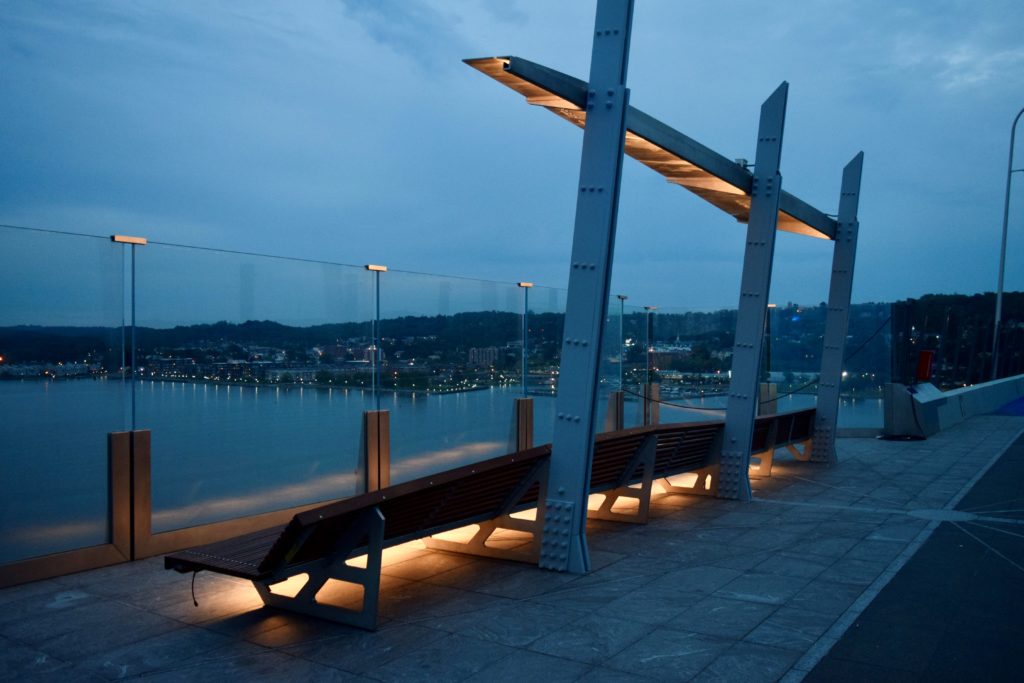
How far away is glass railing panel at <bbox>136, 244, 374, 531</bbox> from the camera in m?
7.28

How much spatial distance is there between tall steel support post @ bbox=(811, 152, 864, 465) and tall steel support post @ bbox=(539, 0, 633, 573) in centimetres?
773

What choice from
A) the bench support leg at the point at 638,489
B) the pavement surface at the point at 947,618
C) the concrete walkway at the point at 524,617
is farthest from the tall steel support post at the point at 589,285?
the pavement surface at the point at 947,618

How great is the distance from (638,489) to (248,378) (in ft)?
13.3

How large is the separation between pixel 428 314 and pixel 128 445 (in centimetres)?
394

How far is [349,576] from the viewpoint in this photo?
511 cm

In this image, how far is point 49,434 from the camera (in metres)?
6.47

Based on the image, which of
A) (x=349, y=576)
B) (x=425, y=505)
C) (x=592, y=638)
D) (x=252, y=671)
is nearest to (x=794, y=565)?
Answer: (x=592, y=638)

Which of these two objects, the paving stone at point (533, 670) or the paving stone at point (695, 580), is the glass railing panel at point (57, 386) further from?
the paving stone at point (695, 580)

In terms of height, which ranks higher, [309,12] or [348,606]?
[309,12]

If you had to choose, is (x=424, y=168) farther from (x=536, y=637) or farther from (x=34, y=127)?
(x=536, y=637)

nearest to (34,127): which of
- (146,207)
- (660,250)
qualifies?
(146,207)

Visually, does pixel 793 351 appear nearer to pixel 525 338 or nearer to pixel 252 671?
pixel 525 338

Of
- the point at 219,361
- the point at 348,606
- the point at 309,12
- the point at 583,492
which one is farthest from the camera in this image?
the point at 309,12

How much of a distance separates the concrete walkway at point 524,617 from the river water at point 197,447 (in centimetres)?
53
